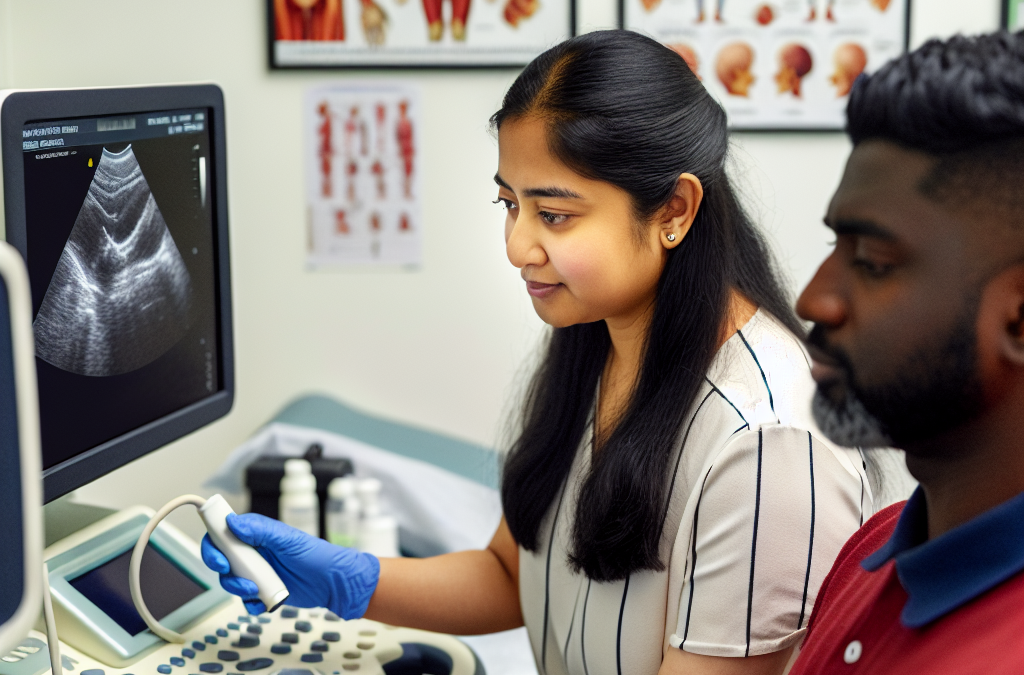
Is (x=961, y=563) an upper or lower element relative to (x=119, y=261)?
lower

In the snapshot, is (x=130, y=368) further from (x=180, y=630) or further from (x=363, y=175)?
(x=363, y=175)

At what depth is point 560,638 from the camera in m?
1.09

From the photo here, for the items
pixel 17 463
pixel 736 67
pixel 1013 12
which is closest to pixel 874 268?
pixel 17 463

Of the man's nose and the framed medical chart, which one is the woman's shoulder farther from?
the framed medical chart

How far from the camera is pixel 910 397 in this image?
0.54m

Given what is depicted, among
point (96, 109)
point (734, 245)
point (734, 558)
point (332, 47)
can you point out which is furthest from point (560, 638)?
point (332, 47)

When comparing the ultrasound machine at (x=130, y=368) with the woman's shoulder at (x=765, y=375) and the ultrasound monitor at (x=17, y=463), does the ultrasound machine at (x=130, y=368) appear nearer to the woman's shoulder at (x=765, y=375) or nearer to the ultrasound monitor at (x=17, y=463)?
the ultrasound monitor at (x=17, y=463)

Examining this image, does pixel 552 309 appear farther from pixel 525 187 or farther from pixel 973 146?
pixel 973 146

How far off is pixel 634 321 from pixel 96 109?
1.98ft

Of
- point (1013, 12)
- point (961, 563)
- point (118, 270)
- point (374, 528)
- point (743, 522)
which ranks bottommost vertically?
point (374, 528)

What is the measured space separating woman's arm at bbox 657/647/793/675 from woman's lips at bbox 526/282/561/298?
38 centimetres

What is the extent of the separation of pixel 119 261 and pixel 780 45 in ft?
5.00

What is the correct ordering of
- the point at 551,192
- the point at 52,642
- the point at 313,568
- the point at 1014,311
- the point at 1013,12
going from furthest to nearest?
the point at 1013,12, the point at 313,568, the point at 551,192, the point at 52,642, the point at 1014,311

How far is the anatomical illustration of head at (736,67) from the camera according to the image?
2.03 metres
